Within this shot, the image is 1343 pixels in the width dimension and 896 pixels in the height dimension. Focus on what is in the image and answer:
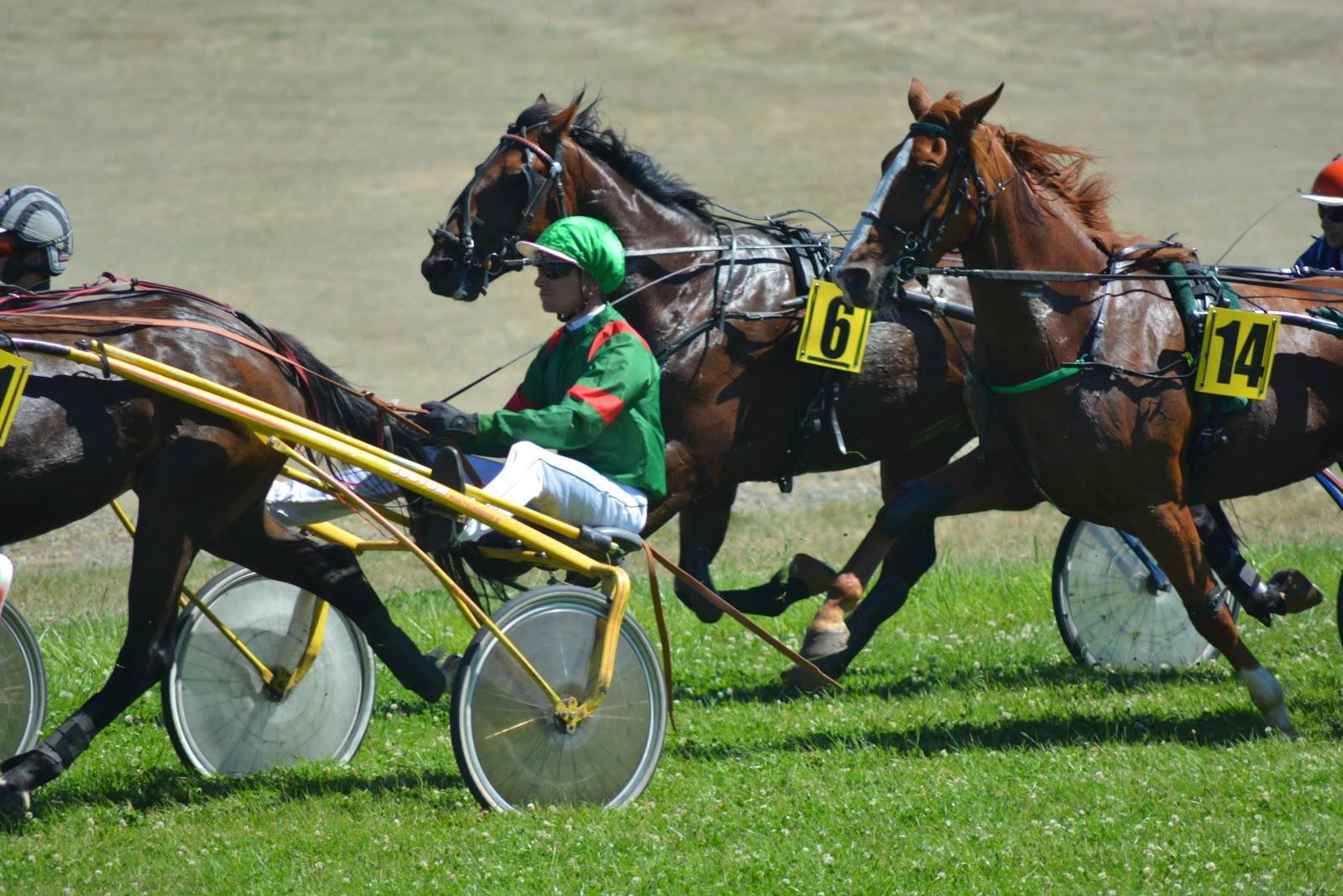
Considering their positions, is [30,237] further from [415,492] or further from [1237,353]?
[1237,353]

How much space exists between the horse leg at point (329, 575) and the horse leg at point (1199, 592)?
2761mm

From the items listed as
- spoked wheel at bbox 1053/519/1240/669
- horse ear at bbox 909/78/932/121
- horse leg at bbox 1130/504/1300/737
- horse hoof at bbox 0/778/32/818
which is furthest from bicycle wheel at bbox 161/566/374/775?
spoked wheel at bbox 1053/519/1240/669

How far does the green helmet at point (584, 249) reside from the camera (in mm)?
6000

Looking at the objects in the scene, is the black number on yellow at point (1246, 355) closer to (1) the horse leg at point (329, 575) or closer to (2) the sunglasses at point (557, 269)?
(2) the sunglasses at point (557, 269)

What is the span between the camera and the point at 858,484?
52.2 feet

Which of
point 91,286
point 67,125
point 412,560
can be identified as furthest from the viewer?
point 67,125

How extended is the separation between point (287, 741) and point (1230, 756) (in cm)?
354

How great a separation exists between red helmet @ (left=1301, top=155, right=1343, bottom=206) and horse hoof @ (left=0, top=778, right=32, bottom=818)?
18.5ft

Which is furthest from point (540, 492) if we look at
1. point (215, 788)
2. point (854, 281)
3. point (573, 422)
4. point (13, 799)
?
point (13, 799)

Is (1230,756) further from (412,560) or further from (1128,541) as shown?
(412,560)

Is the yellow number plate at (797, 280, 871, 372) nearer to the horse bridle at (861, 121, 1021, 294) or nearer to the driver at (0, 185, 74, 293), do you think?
the horse bridle at (861, 121, 1021, 294)

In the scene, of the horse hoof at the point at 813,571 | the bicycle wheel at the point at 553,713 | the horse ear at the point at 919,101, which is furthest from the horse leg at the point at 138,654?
the horse ear at the point at 919,101

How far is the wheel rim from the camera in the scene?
316 inches

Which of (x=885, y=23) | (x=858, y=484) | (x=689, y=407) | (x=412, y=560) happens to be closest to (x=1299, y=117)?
(x=885, y=23)
